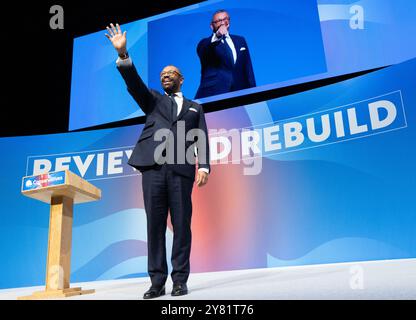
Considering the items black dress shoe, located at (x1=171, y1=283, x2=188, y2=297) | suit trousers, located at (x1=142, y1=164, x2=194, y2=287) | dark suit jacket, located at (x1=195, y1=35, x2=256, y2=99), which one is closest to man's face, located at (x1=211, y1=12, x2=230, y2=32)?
dark suit jacket, located at (x1=195, y1=35, x2=256, y2=99)

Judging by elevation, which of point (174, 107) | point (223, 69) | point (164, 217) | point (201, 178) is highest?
point (223, 69)

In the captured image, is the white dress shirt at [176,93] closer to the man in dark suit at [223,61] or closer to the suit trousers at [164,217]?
the suit trousers at [164,217]

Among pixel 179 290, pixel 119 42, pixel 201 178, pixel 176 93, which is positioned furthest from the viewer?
pixel 176 93

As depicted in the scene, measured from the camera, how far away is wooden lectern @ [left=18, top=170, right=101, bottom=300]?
2109 millimetres

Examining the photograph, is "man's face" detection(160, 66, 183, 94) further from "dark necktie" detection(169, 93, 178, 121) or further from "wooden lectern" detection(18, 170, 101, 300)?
"wooden lectern" detection(18, 170, 101, 300)

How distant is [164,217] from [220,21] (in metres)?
2.86

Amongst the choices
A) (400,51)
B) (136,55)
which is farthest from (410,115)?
(136,55)

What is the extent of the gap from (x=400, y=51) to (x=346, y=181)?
1285 mm

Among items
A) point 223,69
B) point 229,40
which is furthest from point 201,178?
point 229,40

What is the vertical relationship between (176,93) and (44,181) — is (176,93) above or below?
above

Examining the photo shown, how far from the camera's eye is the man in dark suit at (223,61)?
3.89 meters

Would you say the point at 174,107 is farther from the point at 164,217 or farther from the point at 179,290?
the point at 179,290

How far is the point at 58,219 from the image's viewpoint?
2.23 meters
